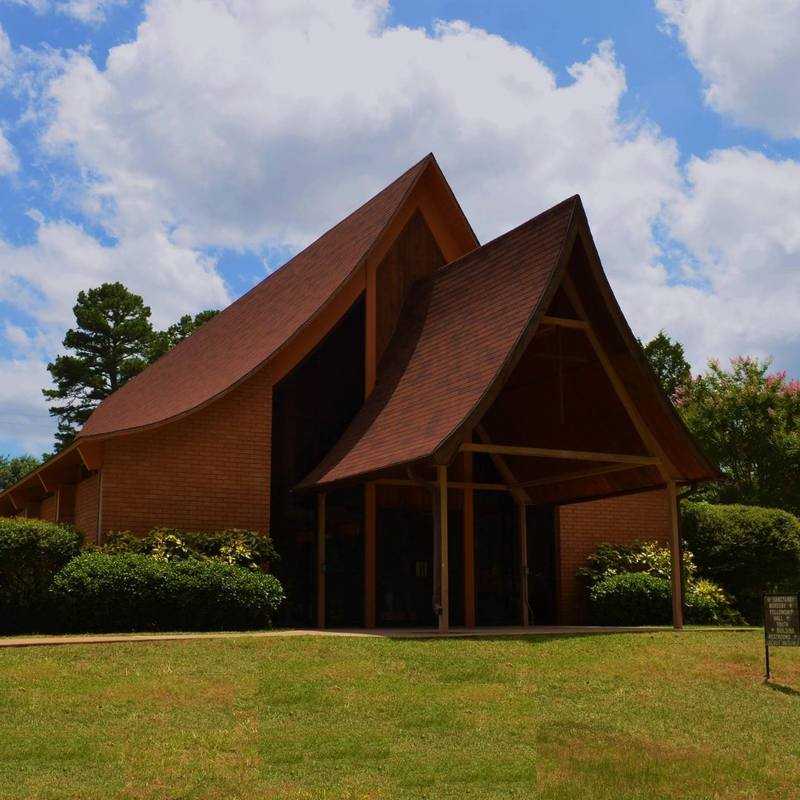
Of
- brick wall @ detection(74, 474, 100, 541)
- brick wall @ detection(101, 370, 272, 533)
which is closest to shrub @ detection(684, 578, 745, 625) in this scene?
brick wall @ detection(101, 370, 272, 533)

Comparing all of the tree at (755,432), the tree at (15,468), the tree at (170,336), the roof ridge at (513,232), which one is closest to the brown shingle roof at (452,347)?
the roof ridge at (513,232)

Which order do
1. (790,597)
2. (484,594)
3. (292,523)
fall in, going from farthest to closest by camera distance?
(484,594)
(292,523)
(790,597)

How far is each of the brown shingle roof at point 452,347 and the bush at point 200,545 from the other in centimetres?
135

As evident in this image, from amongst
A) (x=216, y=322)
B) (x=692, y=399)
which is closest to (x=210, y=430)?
(x=216, y=322)

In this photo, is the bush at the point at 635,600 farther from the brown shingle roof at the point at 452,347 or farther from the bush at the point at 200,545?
the bush at the point at 200,545

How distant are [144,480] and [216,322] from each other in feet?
41.2

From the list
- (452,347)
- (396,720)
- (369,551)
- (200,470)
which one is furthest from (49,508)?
(396,720)

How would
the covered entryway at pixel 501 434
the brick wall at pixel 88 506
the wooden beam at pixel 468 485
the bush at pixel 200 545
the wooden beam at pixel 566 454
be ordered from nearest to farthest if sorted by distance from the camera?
the wooden beam at pixel 566 454, the covered entryway at pixel 501 434, the bush at pixel 200 545, the brick wall at pixel 88 506, the wooden beam at pixel 468 485

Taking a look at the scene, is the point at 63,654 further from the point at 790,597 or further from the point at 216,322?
the point at 216,322

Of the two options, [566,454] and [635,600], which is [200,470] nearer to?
[566,454]

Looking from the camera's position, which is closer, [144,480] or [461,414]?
[461,414]

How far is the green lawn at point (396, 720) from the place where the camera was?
8.14m

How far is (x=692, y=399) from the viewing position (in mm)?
35094

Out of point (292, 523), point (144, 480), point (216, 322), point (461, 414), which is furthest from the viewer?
point (216, 322)
